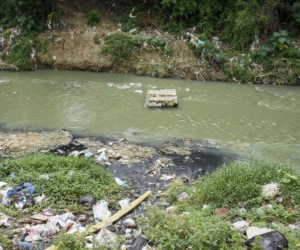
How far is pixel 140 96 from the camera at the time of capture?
28.7 ft

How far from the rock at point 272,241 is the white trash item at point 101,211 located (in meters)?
1.56

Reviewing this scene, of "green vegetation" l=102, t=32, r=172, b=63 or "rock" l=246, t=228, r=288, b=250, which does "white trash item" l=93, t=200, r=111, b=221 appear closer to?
"rock" l=246, t=228, r=288, b=250

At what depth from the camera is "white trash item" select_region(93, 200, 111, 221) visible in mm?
→ 3994

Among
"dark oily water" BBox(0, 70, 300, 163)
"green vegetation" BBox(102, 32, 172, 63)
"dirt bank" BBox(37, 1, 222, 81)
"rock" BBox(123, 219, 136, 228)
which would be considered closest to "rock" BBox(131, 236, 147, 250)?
"rock" BBox(123, 219, 136, 228)

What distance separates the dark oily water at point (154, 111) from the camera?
6500mm

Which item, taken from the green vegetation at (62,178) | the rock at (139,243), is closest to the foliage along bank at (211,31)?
the green vegetation at (62,178)

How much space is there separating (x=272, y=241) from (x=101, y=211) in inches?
72.3

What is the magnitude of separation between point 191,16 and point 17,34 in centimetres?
552

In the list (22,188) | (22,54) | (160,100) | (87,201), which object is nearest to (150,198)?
(87,201)

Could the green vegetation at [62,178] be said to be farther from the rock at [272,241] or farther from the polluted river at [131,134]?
the rock at [272,241]

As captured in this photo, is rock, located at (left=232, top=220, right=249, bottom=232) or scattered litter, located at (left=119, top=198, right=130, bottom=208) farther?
scattered litter, located at (left=119, top=198, right=130, bottom=208)

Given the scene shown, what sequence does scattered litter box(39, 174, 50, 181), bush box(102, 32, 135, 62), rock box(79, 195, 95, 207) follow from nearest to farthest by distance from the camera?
rock box(79, 195, 95, 207) → scattered litter box(39, 174, 50, 181) → bush box(102, 32, 135, 62)

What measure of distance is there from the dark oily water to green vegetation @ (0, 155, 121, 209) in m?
1.58

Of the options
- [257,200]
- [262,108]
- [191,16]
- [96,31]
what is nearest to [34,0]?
[96,31]
